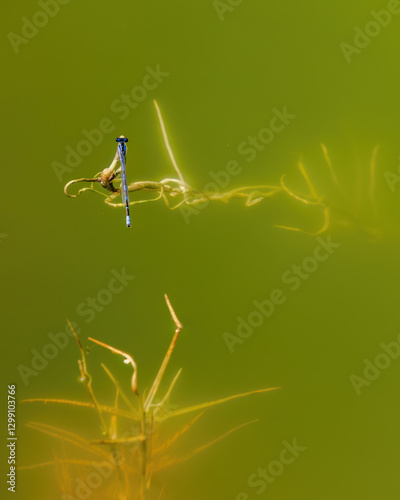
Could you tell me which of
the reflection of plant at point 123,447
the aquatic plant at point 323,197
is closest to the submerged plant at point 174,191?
the aquatic plant at point 323,197

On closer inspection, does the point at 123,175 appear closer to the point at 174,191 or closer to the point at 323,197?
the point at 174,191

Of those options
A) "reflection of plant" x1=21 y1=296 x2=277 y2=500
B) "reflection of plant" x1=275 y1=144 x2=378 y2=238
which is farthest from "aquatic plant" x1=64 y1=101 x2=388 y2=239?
"reflection of plant" x1=21 y1=296 x2=277 y2=500

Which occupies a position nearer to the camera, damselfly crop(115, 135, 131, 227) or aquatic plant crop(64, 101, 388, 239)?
damselfly crop(115, 135, 131, 227)

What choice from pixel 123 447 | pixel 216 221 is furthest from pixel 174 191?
pixel 123 447

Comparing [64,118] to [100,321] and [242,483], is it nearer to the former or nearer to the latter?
[100,321]

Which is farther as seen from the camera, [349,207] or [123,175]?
[349,207]

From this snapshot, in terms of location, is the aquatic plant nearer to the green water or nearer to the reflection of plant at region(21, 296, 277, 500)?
the green water

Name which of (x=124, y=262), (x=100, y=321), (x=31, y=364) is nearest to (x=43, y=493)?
(x=31, y=364)
